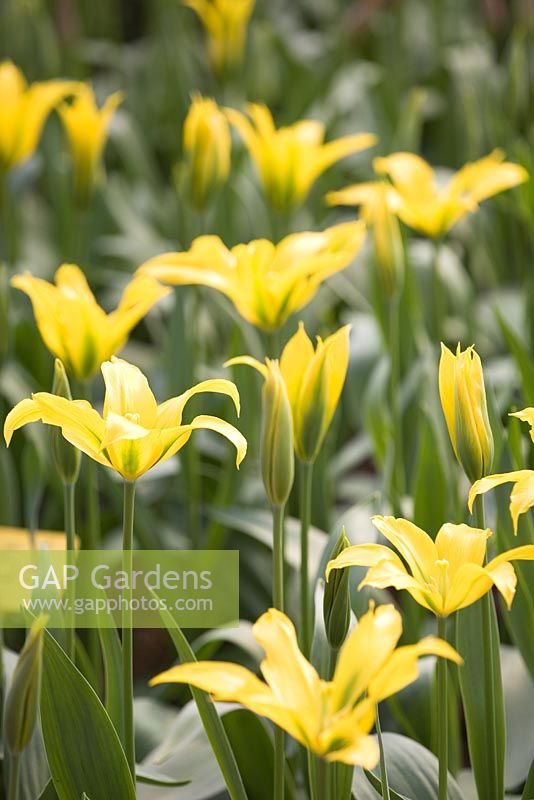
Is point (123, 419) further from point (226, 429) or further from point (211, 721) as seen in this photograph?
point (211, 721)

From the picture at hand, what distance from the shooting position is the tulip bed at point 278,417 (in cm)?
67

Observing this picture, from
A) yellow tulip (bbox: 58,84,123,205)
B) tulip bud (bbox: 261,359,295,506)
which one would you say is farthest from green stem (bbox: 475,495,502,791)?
yellow tulip (bbox: 58,84,123,205)

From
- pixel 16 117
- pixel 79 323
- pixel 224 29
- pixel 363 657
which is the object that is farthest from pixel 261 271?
pixel 224 29

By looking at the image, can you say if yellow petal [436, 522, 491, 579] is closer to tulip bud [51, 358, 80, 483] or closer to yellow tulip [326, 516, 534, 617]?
yellow tulip [326, 516, 534, 617]

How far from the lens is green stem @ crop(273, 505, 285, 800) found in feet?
2.34

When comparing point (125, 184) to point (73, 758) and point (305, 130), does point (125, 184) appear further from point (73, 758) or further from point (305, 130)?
point (73, 758)

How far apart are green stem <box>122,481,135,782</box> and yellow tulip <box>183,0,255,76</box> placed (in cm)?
129

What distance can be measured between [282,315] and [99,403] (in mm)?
541

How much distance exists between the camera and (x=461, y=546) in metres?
0.65

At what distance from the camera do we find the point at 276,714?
533 mm

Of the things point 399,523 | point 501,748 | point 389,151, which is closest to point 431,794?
point 501,748

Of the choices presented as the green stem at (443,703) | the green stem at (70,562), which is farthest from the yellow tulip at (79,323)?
the green stem at (443,703)

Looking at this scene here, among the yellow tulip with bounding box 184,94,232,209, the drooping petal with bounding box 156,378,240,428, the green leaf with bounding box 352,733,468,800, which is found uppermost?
the yellow tulip with bounding box 184,94,232,209

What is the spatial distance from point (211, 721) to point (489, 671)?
180 mm
